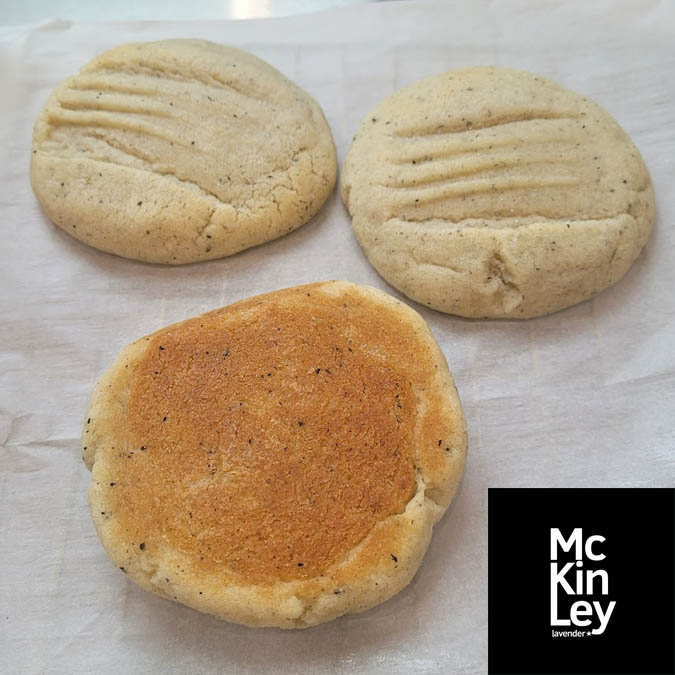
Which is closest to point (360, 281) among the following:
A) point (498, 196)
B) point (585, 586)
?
point (498, 196)

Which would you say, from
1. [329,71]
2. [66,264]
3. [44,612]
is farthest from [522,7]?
[44,612]

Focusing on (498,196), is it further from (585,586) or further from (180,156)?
(585,586)

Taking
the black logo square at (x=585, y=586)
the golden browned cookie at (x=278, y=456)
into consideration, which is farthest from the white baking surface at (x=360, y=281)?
the golden browned cookie at (x=278, y=456)

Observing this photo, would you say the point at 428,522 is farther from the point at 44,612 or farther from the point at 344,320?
the point at 44,612

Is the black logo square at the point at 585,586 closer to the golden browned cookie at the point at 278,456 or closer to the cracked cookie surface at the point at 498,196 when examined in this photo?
the golden browned cookie at the point at 278,456

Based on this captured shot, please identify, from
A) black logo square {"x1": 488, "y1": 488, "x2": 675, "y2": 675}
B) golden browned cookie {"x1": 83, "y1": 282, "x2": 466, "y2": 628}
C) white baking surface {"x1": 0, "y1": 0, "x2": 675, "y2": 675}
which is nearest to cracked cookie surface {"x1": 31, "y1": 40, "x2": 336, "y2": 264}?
white baking surface {"x1": 0, "y1": 0, "x2": 675, "y2": 675}
